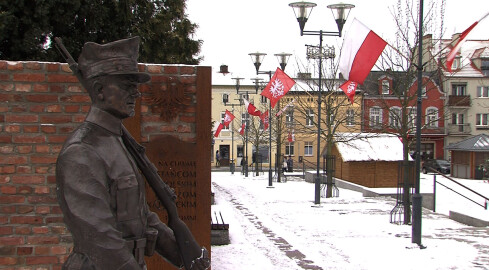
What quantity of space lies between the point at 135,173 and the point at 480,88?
171 ft

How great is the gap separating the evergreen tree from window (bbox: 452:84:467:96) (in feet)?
139

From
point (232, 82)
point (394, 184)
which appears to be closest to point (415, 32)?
point (394, 184)

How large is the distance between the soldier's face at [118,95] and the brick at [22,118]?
317cm

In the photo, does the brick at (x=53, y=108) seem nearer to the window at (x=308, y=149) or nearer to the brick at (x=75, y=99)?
the brick at (x=75, y=99)

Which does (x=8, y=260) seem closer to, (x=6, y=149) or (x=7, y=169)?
(x=7, y=169)

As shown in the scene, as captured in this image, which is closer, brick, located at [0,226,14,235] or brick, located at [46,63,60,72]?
brick, located at [0,226,14,235]

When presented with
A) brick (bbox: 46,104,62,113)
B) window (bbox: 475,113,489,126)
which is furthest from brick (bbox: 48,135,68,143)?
window (bbox: 475,113,489,126)

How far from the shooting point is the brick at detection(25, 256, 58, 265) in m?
5.20

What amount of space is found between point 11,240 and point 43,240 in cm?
32

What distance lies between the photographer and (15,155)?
5160 mm

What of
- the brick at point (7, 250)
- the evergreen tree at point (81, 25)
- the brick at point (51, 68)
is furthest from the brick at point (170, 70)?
the evergreen tree at point (81, 25)

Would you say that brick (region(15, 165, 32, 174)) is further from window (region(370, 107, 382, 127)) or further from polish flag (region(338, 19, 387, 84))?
window (region(370, 107, 382, 127))

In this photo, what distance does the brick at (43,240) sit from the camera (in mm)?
5219

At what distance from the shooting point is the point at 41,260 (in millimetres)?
5223
